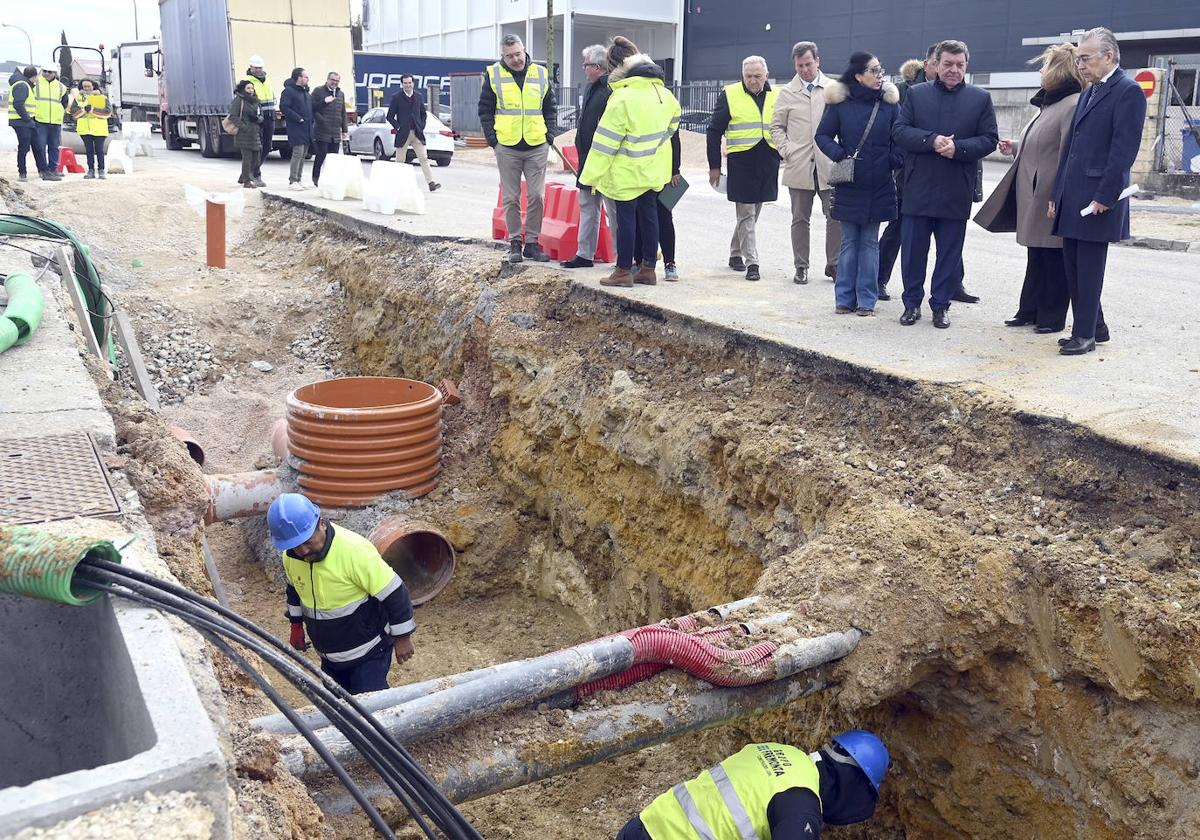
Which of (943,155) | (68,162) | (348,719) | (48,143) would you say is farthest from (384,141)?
(348,719)

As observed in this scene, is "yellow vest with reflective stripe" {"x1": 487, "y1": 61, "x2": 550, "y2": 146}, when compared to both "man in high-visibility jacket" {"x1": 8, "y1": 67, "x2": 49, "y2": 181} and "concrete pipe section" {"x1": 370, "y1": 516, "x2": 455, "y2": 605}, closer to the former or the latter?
"concrete pipe section" {"x1": 370, "y1": 516, "x2": 455, "y2": 605}

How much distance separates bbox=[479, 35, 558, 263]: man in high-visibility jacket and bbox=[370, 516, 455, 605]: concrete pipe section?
2.58m

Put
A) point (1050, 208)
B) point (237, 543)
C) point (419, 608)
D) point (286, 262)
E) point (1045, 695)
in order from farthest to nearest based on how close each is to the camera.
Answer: point (286, 262)
point (237, 543)
point (419, 608)
point (1050, 208)
point (1045, 695)

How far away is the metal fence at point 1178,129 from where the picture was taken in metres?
16.7

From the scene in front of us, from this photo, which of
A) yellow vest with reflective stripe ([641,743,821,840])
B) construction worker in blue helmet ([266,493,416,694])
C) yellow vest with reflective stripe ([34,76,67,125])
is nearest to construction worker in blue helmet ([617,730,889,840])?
yellow vest with reflective stripe ([641,743,821,840])

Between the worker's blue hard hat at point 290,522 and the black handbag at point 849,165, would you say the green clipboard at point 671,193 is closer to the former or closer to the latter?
the black handbag at point 849,165

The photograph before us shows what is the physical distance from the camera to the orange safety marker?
39.1 feet

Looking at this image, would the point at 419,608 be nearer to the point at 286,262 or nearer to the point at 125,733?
the point at 125,733

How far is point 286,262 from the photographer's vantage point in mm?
12297

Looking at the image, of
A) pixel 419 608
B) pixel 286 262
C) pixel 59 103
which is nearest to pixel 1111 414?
pixel 419 608

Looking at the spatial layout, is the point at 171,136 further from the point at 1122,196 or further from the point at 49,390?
the point at 1122,196

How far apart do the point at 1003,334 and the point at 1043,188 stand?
898 millimetres

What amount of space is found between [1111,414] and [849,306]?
2499 millimetres

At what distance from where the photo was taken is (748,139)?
793cm
